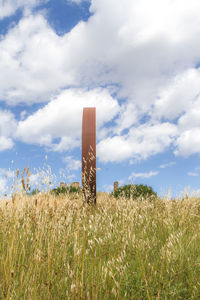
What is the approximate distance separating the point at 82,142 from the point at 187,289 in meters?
5.49

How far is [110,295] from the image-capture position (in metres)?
2.44

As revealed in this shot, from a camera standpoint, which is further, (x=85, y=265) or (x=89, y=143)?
(x=89, y=143)

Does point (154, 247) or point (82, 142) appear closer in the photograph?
point (154, 247)

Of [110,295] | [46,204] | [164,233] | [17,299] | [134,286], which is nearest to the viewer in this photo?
[17,299]

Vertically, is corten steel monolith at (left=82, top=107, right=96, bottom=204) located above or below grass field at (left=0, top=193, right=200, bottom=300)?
above

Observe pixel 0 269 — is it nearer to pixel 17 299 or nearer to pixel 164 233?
pixel 17 299

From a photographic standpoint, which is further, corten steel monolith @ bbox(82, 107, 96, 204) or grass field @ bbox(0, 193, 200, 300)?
corten steel monolith @ bbox(82, 107, 96, 204)

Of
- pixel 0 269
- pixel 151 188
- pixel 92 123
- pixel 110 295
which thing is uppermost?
pixel 92 123

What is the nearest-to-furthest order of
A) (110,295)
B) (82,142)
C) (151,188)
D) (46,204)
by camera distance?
(110,295) → (46,204) → (82,142) → (151,188)

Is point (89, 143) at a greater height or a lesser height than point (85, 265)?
greater

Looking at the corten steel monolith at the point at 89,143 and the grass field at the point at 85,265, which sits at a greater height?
the corten steel monolith at the point at 89,143

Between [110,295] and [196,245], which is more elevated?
[196,245]

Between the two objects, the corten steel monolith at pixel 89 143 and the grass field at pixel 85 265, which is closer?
the grass field at pixel 85 265

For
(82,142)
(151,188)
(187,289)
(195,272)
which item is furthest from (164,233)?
A: (151,188)
